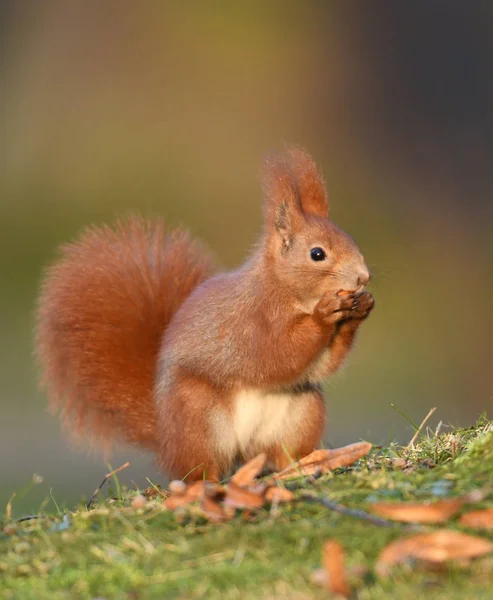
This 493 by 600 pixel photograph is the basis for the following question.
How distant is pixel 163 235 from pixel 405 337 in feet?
15.2

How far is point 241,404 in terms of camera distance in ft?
9.87

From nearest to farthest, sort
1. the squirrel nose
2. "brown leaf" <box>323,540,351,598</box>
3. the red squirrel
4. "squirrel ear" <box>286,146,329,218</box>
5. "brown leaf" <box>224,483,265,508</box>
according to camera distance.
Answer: "brown leaf" <box>323,540,351,598</box>, "brown leaf" <box>224,483,265,508</box>, the squirrel nose, the red squirrel, "squirrel ear" <box>286,146,329,218</box>

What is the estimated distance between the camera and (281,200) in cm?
307

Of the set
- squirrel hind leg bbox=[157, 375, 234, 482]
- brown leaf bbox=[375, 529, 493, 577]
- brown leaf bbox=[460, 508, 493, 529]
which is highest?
brown leaf bbox=[460, 508, 493, 529]

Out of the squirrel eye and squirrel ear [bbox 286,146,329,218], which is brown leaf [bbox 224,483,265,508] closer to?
the squirrel eye

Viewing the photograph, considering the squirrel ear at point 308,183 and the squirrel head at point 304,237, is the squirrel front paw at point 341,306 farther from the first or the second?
the squirrel ear at point 308,183

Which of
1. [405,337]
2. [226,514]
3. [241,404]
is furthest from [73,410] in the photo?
[405,337]

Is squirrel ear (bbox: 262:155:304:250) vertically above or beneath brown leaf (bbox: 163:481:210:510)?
above

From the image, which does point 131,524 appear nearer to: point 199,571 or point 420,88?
point 199,571

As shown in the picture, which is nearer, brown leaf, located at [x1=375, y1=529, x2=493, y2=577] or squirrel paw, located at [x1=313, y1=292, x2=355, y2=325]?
brown leaf, located at [x1=375, y1=529, x2=493, y2=577]

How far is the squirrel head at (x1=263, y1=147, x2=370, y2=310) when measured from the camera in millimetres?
2945

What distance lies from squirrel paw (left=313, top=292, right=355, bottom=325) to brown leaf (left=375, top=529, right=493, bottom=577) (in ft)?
4.36

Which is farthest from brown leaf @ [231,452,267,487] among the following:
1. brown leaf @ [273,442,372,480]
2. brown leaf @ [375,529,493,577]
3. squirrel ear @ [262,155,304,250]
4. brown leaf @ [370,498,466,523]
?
squirrel ear @ [262,155,304,250]

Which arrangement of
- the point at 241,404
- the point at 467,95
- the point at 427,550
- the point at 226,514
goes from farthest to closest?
the point at 467,95 < the point at 241,404 < the point at 226,514 < the point at 427,550
